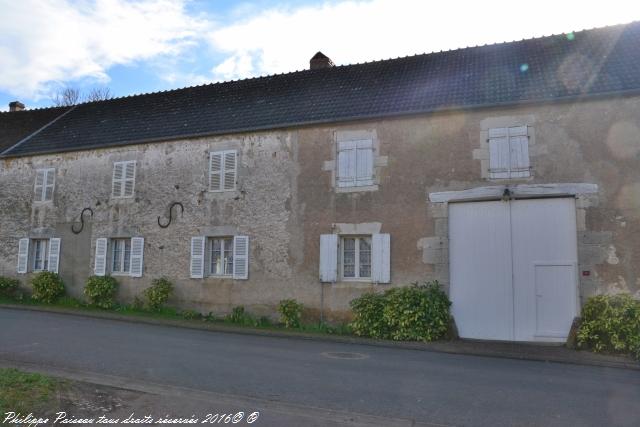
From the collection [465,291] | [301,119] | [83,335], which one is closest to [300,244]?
Answer: [301,119]

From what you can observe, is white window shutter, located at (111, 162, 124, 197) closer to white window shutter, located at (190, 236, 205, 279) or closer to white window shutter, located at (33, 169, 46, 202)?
white window shutter, located at (33, 169, 46, 202)

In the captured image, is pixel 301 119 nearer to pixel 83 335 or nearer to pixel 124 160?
pixel 124 160

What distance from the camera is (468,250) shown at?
446 inches

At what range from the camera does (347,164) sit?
41.8ft

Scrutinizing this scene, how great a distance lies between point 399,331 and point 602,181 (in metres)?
5.05

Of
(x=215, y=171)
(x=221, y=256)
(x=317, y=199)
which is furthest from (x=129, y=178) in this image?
(x=317, y=199)

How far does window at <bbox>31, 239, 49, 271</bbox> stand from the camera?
1642 cm

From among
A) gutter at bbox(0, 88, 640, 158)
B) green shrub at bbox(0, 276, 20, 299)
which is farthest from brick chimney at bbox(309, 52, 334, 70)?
green shrub at bbox(0, 276, 20, 299)

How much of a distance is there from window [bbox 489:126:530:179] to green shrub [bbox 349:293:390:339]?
12.2 feet

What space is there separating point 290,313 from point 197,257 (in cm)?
328

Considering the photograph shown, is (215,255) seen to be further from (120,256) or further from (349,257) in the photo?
(349,257)

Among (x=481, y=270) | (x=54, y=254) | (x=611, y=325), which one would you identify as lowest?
(x=611, y=325)

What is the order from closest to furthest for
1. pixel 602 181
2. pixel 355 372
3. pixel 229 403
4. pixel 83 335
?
pixel 229 403 < pixel 355 372 < pixel 83 335 < pixel 602 181

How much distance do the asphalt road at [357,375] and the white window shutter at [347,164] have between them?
411 centimetres
